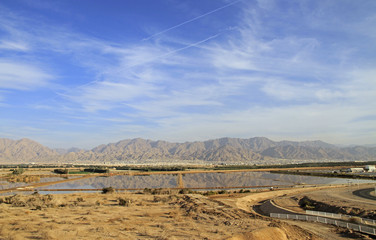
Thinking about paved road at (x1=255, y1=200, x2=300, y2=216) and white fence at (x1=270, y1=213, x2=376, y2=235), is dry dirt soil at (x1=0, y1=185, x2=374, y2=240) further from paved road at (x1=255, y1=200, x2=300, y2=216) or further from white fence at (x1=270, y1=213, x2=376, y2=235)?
paved road at (x1=255, y1=200, x2=300, y2=216)

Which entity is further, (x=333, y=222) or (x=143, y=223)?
Result: (x=333, y=222)

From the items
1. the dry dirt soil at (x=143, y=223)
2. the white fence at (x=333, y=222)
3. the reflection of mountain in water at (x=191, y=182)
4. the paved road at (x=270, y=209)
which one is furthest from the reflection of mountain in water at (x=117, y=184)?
the white fence at (x=333, y=222)

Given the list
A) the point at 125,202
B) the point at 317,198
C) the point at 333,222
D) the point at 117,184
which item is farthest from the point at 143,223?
the point at 117,184

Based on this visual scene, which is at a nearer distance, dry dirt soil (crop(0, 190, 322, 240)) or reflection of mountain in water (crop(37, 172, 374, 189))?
dry dirt soil (crop(0, 190, 322, 240))

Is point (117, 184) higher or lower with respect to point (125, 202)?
lower

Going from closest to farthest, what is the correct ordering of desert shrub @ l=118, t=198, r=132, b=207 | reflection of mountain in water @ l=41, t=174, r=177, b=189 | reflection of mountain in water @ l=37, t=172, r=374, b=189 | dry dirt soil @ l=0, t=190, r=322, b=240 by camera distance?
dry dirt soil @ l=0, t=190, r=322, b=240 → desert shrub @ l=118, t=198, r=132, b=207 → reflection of mountain in water @ l=41, t=174, r=177, b=189 → reflection of mountain in water @ l=37, t=172, r=374, b=189

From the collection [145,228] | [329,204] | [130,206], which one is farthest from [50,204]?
[329,204]

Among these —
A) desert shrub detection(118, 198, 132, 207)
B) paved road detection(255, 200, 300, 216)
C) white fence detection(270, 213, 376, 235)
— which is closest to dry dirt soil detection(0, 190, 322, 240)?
desert shrub detection(118, 198, 132, 207)

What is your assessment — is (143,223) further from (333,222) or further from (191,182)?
(191,182)

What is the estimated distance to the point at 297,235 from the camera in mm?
17984

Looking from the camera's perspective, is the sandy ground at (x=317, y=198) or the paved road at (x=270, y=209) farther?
the paved road at (x=270, y=209)

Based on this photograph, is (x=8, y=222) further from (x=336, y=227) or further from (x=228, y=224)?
(x=336, y=227)

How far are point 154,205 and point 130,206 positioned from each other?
280 cm

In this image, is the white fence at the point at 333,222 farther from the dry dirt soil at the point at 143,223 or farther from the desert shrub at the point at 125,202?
the desert shrub at the point at 125,202
